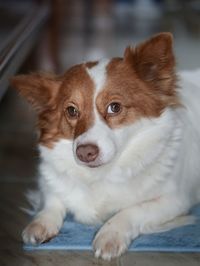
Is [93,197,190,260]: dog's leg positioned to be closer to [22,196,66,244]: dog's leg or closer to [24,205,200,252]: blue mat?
[24,205,200,252]: blue mat

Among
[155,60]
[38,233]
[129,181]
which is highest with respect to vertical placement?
[155,60]

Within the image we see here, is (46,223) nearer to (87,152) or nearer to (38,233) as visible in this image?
(38,233)

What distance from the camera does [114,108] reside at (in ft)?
7.68

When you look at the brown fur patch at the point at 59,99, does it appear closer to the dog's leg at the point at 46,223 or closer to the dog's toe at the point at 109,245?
the dog's leg at the point at 46,223

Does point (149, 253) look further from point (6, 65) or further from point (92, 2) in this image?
point (92, 2)

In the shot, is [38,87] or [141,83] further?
[38,87]

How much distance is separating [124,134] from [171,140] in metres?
0.24

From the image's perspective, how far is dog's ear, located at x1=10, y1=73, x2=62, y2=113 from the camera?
99.9 inches

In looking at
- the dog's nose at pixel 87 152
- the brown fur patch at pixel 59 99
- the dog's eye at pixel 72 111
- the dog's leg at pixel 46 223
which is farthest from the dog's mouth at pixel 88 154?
the dog's leg at pixel 46 223

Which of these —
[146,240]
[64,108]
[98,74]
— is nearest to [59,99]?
[64,108]

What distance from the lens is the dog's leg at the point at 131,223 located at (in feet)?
7.20

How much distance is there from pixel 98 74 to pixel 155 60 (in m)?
0.24

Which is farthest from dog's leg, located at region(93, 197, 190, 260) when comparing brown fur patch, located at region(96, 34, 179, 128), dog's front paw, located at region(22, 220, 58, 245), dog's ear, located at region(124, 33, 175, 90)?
dog's ear, located at region(124, 33, 175, 90)

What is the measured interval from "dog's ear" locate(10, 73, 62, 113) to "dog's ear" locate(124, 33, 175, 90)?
0.36 m
